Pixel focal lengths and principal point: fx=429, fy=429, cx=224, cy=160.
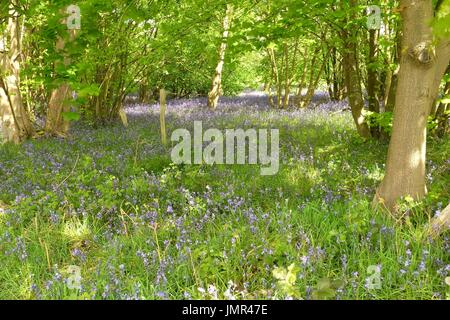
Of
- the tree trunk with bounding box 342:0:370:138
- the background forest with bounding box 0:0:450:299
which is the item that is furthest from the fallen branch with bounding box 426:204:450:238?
the tree trunk with bounding box 342:0:370:138

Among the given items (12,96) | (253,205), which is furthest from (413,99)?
(12,96)

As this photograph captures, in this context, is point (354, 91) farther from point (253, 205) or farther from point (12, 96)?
point (12, 96)

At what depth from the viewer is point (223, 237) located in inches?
A: 159

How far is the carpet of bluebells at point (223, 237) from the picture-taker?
315 cm

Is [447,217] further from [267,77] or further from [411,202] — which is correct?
[267,77]

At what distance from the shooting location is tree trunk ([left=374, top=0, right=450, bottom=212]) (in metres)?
4.08

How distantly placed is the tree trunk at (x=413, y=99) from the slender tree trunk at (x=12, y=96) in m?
8.15

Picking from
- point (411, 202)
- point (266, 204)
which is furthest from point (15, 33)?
point (411, 202)

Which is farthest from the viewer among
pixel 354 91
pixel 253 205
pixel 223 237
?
pixel 354 91

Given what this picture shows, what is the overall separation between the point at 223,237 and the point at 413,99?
2.31 meters

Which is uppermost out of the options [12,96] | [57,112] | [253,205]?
[12,96]

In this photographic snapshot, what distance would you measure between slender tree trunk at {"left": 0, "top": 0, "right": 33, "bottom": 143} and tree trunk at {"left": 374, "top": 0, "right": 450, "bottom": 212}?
815cm

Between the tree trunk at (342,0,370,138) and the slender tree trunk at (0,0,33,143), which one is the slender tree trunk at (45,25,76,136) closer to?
the slender tree trunk at (0,0,33,143)
